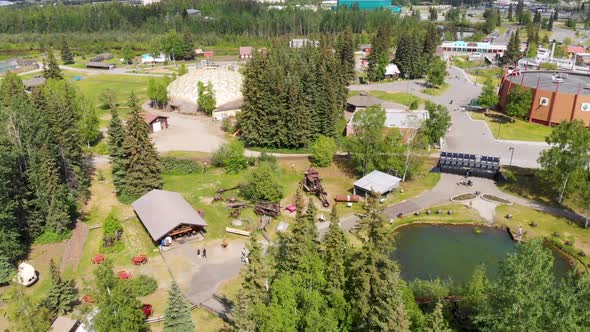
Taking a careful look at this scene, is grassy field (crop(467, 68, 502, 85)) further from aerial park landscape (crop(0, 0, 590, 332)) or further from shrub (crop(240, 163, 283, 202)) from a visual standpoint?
shrub (crop(240, 163, 283, 202))

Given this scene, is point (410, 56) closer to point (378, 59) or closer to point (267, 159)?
point (378, 59)

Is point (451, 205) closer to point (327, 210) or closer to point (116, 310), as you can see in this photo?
point (327, 210)

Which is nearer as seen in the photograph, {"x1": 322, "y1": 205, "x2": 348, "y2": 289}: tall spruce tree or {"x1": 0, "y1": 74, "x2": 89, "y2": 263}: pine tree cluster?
{"x1": 322, "y1": 205, "x2": 348, "y2": 289}: tall spruce tree

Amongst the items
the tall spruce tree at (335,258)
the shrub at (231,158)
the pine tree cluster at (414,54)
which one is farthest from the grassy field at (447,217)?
the pine tree cluster at (414,54)

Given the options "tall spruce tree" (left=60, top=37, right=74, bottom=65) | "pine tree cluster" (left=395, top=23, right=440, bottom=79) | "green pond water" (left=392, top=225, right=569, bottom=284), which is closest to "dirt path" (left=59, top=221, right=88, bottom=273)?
"green pond water" (left=392, top=225, right=569, bottom=284)

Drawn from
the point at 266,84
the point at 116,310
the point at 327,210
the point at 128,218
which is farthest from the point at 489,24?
the point at 116,310

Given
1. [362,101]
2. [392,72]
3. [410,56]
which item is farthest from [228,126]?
[410,56]
